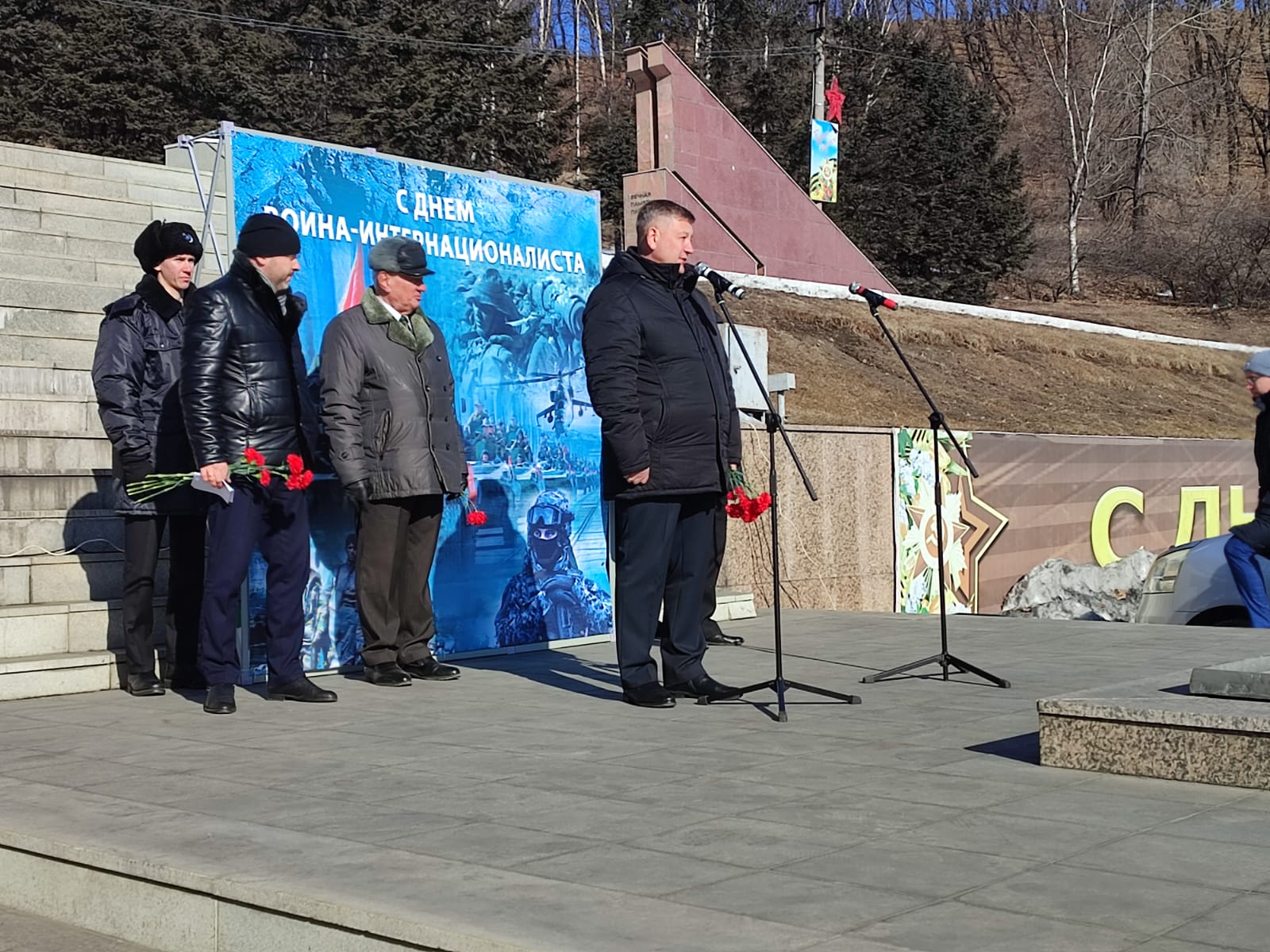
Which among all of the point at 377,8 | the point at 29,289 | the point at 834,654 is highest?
the point at 377,8

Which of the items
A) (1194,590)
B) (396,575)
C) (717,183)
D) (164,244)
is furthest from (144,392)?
(717,183)

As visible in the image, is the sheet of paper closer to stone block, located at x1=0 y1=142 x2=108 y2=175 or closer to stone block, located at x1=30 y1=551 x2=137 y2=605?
stone block, located at x1=30 y1=551 x2=137 y2=605

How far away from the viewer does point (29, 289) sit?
1031cm

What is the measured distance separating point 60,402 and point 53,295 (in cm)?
191

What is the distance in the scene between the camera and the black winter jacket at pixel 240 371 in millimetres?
6484

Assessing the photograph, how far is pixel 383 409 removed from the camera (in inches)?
286

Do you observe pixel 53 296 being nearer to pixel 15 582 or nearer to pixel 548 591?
pixel 15 582

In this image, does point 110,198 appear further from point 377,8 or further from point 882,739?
point 377,8

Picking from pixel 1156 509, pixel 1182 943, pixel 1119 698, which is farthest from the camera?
pixel 1156 509

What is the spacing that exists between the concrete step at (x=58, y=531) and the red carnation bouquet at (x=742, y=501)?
3329 millimetres

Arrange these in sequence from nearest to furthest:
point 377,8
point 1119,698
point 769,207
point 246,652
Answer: point 1119,698
point 246,652
point 769,207
point 377,8

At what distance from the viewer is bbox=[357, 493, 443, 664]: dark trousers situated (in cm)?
730

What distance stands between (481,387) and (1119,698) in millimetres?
4551

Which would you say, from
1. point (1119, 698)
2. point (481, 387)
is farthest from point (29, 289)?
point (1119, 698)
